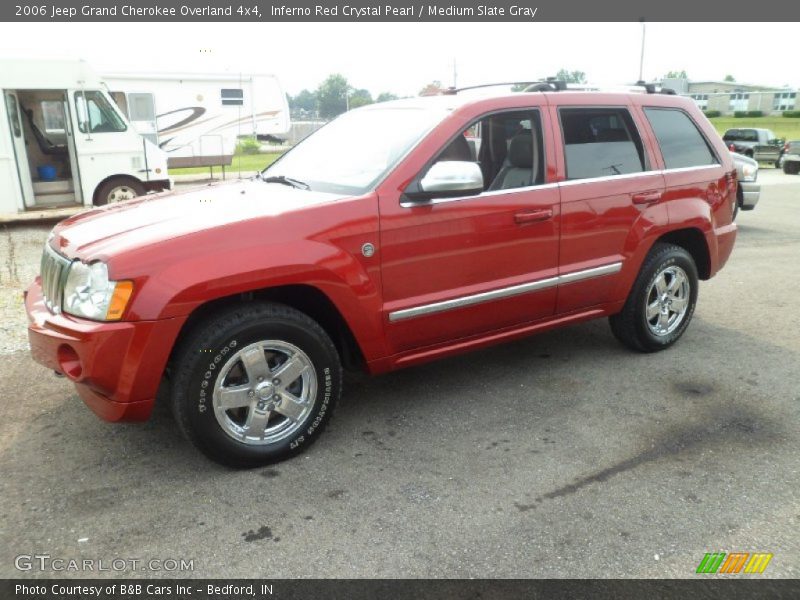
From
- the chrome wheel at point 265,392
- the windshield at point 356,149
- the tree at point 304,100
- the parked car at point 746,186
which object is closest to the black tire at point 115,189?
the windshield at point 356,149

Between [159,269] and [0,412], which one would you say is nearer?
[159,269]

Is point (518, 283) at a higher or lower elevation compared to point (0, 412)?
higher

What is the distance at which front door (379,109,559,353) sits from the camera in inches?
140

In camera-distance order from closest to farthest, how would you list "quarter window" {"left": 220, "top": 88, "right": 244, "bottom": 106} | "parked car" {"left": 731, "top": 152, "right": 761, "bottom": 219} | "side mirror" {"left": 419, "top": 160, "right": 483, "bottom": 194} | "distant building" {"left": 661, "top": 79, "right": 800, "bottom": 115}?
"side mirror" {"left": 419, "top": 160, "right": 483, "bottom": 194}, "parked car" {"left": 731, "top": 152, "right": 761, "bottom": 219}, "quarter window" {"left": 220, "top": 88, "right": 244, "bottom": 106}, "distant building" {"left": 661, "top": 79, "right": 800, "bottom": 115}

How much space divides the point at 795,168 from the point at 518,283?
23.3m

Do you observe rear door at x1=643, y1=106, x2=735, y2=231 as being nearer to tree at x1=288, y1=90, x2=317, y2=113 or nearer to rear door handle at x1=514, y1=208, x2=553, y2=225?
rear door handle at x1=514, y1=208, x2=553, y2=225

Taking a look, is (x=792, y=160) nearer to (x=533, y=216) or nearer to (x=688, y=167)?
(x=688, y=167)

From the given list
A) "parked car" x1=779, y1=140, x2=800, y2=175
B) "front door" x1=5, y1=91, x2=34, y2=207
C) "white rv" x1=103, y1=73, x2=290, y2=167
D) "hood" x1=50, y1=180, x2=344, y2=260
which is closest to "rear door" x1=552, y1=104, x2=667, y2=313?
"hood" x1=50, y1=180, x2=344, y2=260

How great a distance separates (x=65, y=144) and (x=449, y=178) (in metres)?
11.3

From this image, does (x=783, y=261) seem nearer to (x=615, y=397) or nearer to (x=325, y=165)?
(x=615, y=397)

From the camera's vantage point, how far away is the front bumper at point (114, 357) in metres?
2.90

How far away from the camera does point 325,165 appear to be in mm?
4102

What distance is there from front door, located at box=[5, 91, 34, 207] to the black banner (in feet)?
34.4

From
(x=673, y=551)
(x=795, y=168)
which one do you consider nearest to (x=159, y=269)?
(x=673, y=551)
